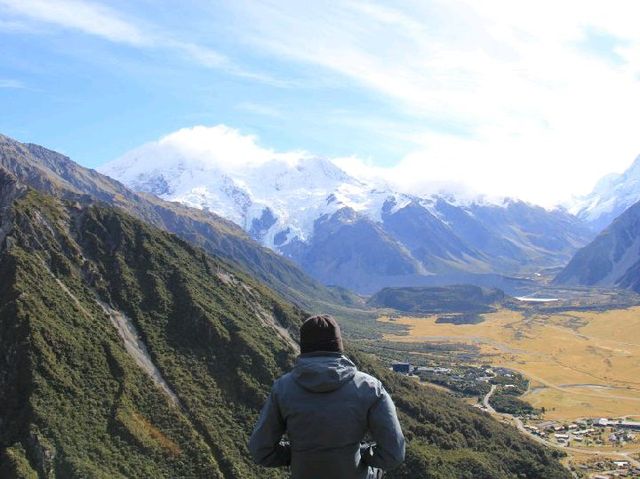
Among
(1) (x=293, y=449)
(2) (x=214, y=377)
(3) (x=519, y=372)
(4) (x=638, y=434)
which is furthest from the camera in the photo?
(3) (x=519, y=372)

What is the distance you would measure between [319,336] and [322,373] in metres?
0.67

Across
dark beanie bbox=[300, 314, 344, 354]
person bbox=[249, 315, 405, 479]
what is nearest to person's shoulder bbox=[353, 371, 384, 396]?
person bbox=[249, 315, 405, 479]

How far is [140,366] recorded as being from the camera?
92.2 meters

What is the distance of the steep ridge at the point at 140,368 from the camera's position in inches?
2926

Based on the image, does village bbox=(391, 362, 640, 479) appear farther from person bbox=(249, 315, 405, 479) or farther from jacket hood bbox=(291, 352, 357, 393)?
jacket hood bbox=(291, 352, 357, 393)

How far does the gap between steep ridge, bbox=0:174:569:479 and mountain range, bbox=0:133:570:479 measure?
8.6 inches

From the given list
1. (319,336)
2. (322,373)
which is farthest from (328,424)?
(319,336)

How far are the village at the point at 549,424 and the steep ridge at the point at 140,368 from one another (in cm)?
1158

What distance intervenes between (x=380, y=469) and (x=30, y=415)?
70.7 meters

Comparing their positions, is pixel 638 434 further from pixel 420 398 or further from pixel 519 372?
pixel 519 372

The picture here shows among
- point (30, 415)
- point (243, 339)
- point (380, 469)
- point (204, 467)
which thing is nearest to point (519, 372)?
point (243, 339)

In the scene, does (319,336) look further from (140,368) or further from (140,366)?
(140,366)

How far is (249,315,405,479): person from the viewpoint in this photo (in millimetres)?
10234

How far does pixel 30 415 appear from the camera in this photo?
71.6 m
